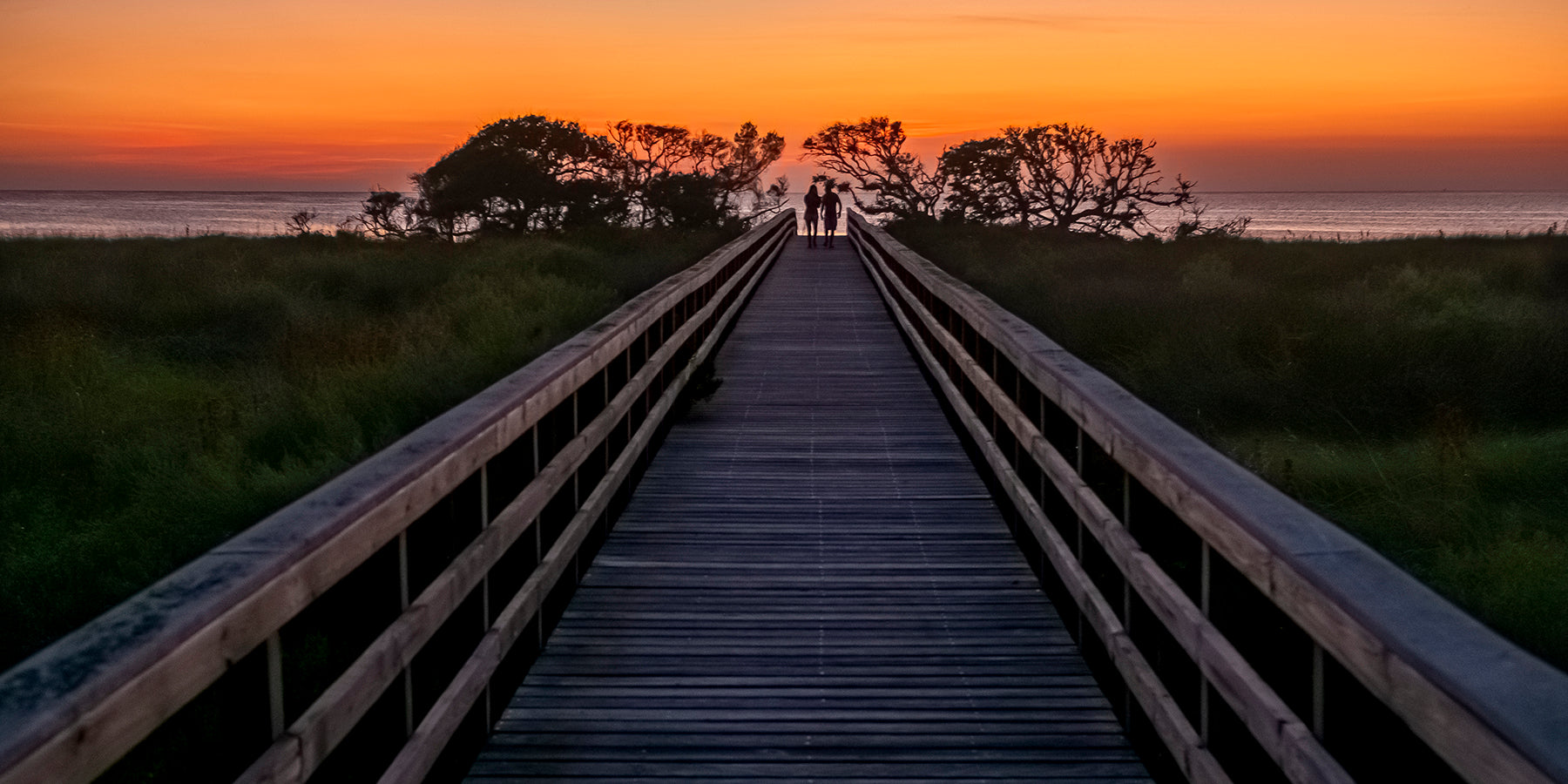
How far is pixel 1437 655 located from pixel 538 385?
3.19 m

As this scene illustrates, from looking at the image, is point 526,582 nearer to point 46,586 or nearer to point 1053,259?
point 46,586

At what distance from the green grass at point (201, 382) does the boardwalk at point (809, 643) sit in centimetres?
152

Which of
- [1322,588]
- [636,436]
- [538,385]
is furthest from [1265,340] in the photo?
[1322,588]

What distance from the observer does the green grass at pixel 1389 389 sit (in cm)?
650

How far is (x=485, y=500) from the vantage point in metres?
3.83

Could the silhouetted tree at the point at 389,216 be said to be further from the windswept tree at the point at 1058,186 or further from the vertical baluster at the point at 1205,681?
the vertical baluster at the point at 1205,681

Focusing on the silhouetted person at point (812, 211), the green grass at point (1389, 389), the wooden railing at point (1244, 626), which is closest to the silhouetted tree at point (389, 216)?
the silhouetted person at point (812, 211)

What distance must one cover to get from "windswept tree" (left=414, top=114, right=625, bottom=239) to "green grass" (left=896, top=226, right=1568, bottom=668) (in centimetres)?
2655

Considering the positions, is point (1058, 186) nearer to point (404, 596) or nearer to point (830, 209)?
point (830, 209)

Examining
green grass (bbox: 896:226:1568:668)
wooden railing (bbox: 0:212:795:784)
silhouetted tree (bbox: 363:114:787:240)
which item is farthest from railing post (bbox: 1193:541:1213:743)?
silhouetted tree (bbox: 363:114:787:240)

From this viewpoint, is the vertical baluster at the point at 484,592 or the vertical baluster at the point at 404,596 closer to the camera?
the vertical baluster at the point at 404,596

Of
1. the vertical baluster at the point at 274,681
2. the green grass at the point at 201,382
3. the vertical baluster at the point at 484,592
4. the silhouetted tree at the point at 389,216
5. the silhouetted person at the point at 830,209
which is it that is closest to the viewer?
the vertical baluster at the point at 274,681

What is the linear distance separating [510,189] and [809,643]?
4285 cm

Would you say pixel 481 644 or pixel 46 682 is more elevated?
pixel 46 682
